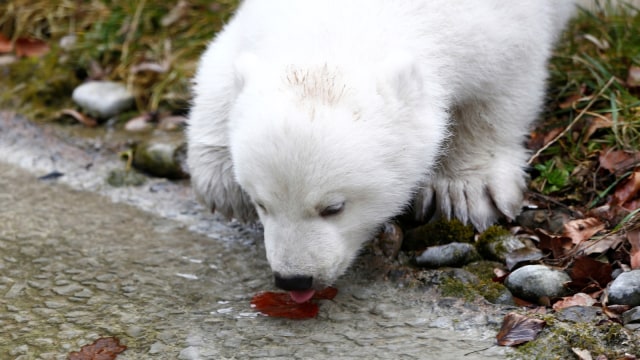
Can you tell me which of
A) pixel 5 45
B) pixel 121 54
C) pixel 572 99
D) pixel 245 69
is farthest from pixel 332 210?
pixel 5 45

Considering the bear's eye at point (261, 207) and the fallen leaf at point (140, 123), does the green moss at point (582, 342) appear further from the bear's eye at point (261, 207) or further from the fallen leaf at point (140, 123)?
the fallen leaf at point (140, 123)

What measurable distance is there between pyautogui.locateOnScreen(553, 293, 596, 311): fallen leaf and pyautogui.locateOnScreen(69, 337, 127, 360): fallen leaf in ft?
4.06

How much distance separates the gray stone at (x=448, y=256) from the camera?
3.14m

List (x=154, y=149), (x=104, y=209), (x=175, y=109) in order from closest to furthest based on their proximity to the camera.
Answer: (x=104, y=209) < (x=154, y=149) < (x=175, y=109)

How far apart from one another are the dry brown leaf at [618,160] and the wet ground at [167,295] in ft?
3.19

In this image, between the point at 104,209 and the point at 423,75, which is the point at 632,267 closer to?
the point at 423,75

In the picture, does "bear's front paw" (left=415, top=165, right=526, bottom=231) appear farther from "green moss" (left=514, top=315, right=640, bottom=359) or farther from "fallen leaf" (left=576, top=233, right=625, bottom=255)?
"green moss" (left=514, top=315, right=640, bottom=359)

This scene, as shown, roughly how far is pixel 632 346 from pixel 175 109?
2.72m

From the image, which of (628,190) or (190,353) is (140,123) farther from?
(628,190)

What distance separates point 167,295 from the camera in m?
3.03

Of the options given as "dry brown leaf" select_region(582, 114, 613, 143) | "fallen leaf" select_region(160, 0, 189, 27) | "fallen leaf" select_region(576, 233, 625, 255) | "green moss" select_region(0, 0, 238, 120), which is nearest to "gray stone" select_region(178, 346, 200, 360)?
"fallen leaf" select_region(576, 233, 625, 255)

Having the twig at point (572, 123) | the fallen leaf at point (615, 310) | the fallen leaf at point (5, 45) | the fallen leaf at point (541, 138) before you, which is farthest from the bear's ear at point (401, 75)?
the fallen leaf at point (5, 45)

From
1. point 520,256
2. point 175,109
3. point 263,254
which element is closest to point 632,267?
point 520,256

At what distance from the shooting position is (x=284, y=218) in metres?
2.76
